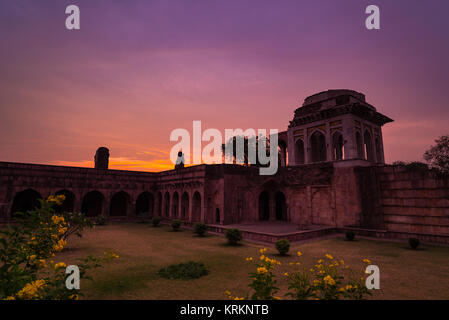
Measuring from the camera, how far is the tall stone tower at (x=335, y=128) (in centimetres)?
2344

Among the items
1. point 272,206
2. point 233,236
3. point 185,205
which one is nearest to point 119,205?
point 185,205

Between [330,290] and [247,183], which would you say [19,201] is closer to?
[247,183]

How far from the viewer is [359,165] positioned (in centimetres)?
2052

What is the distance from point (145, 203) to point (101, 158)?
8593mm

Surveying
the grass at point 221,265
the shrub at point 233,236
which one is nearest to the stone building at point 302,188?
the shrub at point 233,236

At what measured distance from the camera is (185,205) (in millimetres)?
27484

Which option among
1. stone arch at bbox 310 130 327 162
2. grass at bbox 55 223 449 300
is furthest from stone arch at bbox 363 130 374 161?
grass at bbox 55 223 449 300

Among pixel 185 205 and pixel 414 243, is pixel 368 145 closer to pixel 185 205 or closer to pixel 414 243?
pixel 414 243

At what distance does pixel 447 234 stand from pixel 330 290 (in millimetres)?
17875

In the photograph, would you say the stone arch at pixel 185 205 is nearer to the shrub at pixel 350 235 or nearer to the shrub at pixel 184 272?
the shrub at pixel 350 235

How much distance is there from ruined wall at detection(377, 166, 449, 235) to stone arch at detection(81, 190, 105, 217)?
30.7 metres

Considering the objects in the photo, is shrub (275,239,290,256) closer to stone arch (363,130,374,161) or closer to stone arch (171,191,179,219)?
stone arch (171,191,179,219)

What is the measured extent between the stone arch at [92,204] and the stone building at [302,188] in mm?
115
